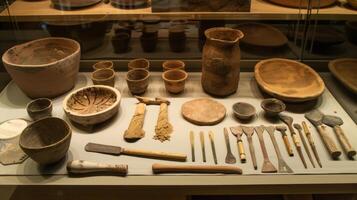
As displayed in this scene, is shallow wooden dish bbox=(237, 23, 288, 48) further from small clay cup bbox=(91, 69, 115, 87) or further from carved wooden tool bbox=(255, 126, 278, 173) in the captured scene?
small clay cup bbox=(91, 69, 115, 87)

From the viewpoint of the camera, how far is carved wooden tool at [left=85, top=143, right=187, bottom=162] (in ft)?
4.49

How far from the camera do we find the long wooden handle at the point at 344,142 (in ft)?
4.51

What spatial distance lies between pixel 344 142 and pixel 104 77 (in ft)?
3.93

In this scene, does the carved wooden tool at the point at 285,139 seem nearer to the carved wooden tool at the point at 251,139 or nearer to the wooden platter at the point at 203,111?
the carved wooden tool at the point at 251,139

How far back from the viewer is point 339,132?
1475 mm

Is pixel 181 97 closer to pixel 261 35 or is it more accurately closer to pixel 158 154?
pixel 158 154

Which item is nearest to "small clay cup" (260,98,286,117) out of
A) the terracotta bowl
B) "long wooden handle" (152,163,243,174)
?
"long wooden handle" (152,163,243,174)

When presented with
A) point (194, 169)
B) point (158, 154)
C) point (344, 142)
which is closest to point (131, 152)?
point (158, 154)

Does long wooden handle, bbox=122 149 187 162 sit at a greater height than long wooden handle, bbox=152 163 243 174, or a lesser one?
greater

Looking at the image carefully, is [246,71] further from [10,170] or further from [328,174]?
[10,170]

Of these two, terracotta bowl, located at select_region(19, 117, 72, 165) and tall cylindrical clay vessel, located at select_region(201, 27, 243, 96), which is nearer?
terracotta bowl, located at select_region(19, 117, 72, 165)

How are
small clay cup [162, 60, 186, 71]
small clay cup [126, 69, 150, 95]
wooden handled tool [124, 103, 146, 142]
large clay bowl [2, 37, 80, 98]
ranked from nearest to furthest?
1. wooden handled tool [124, 103, 146, 142]
2. large clay bowl [2, 37, 80, 98]
3. small clay cup [126, 69, 150, 95]
4. small clay cup [162, 60, 186, 71]

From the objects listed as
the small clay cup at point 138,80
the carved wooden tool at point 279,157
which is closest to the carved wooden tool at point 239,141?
the carved wooden tool at point 279,157

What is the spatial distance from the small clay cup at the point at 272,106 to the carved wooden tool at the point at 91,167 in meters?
0.70
